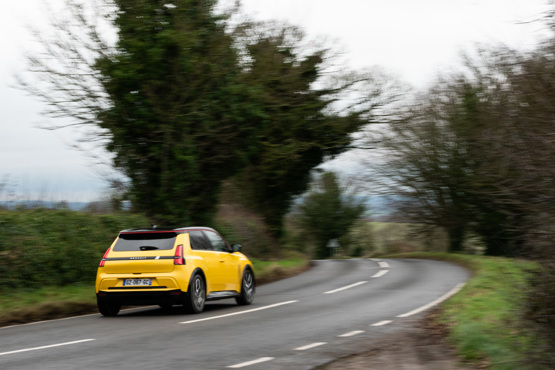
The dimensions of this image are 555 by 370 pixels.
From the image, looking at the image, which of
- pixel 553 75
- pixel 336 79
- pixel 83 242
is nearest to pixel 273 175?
pixel 336 79

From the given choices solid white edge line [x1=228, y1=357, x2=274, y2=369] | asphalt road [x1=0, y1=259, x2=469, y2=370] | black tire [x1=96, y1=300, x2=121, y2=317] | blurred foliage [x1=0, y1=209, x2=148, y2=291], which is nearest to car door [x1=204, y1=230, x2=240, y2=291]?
asphalt road [x1=0, y1=259, x2=469, y2=370]

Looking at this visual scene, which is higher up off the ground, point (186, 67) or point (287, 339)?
point (186, 67)

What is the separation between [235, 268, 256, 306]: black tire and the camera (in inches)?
633

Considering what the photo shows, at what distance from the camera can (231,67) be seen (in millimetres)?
23875

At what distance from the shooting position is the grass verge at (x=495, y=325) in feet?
23.4

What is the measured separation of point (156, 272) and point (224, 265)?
217cm

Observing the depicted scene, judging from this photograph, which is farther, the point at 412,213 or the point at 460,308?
the point at 412,213

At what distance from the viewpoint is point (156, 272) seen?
532 inches

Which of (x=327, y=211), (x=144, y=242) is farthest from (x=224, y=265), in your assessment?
(x=327, y=211)

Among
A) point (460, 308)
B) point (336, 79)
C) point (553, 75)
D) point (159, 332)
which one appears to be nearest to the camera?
point (553, 75)

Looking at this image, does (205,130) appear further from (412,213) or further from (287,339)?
(412,213)

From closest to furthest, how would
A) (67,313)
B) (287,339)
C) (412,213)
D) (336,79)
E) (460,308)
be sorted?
(287,339)
(460,308)
(67,313)
(336,79)
(412,213)

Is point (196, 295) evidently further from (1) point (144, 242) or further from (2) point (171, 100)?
(2) point (171, 100)

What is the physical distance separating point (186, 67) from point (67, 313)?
9.99 metres
